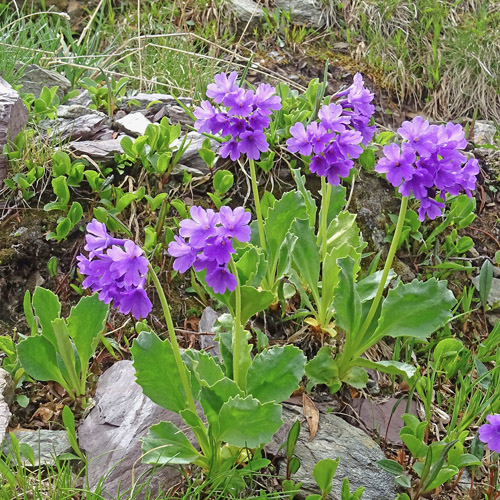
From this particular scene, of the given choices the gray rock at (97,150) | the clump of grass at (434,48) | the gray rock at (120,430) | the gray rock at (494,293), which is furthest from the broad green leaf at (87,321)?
the clump of grass at (434,48)

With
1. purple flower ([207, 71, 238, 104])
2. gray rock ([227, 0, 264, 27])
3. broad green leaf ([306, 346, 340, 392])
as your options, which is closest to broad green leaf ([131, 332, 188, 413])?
broad green leaf ([306, 346, 340, 392])

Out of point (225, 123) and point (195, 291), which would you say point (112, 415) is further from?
point (225, 123)

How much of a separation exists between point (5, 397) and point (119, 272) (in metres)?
A: 0.90

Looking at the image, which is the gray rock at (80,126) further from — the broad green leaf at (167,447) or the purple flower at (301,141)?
the broad green leaf at (167,447)

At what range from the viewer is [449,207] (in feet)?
10.6

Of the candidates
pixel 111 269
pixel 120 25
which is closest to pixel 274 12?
pixel 120 25

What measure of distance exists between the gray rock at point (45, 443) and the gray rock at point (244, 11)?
4010mm

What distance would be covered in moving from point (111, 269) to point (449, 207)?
7.47 feet

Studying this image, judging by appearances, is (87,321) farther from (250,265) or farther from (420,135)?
(420,135)

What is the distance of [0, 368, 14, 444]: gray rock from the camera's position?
192cm

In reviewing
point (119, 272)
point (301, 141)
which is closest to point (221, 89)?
point (301, 141)

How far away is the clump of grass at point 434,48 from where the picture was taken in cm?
465

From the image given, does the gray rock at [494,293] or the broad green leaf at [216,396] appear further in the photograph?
the gray rock at [494,293]

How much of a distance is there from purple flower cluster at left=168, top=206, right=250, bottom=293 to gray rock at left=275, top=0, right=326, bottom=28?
13.3 ft
